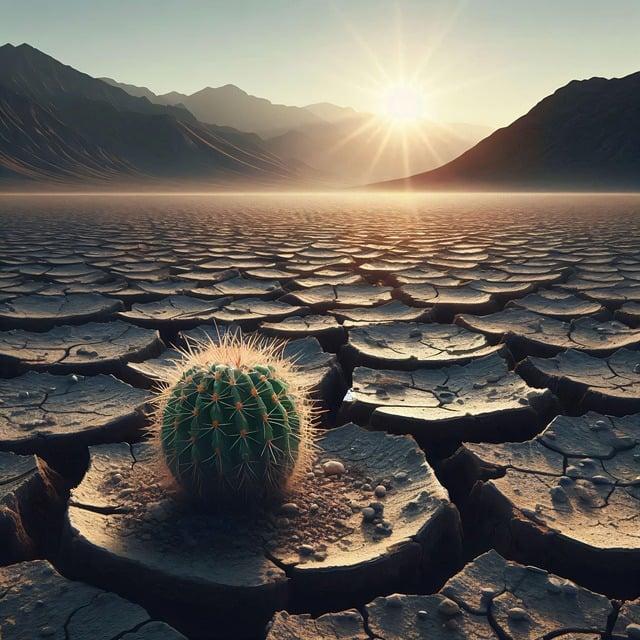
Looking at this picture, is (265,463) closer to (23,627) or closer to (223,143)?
(23,627)

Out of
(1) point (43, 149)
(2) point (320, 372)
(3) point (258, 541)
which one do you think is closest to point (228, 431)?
(3) point (258, 541)

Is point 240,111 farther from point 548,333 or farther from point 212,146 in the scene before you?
point 548,333

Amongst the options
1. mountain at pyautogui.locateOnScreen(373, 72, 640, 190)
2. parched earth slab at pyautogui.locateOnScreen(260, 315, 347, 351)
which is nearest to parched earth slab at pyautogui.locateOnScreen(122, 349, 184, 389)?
parched earth slab at pyautogui.locateOnScreen(260, 315, 347, 351)

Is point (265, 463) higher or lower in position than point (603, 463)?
higher

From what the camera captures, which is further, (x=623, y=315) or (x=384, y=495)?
(x=623, y=315)

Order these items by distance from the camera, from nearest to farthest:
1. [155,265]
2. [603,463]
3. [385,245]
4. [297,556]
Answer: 1. [297,556]
2. [603,463]
3. [155,265]
4. [385,245]

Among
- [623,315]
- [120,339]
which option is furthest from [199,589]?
[623,315]

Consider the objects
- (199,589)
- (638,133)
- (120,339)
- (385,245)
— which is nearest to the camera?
(199,589)
